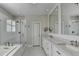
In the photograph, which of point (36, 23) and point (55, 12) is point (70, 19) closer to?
point (36, 23)

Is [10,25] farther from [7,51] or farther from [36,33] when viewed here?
[7,51]

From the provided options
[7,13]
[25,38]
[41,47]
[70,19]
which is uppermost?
[7,13]

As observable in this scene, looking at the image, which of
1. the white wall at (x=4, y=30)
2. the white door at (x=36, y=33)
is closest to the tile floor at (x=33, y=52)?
the white door at (x=36, y=33)

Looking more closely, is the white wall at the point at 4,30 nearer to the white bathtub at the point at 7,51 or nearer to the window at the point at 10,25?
the window at the point at 10,25

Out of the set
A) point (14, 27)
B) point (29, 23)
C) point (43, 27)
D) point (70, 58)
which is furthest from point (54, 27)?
Result: point (70, 58)

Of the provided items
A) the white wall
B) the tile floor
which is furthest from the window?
the tile floor

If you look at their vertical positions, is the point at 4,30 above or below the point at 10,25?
below

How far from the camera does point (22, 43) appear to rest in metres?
2.79

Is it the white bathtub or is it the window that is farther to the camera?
the window

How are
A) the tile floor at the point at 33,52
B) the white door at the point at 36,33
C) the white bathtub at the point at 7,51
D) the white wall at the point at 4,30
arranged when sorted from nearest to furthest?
1. the white bathtub at the point at 7,51
2. the tile floor at the point at 33,52
3. the white wall at the point at 4,30
4. the white door at the point at 36,33

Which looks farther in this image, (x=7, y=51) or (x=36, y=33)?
(x=36, y=33)

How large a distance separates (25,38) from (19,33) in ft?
0.80

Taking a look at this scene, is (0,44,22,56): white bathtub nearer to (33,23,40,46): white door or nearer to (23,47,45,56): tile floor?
(23,47,45,56): tile floor

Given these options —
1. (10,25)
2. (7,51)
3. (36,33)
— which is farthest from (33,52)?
(10,25)
